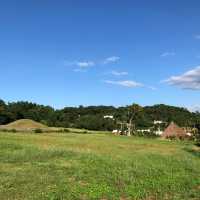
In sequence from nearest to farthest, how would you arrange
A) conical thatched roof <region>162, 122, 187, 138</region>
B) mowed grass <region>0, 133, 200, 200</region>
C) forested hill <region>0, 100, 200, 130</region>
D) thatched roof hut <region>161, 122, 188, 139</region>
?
mowed grass <region>0, 133, 200, 200</region> → thatched roof hut <region>161, 122, 188, 139</region> → conical thatched roof <region>162, 122, 187, 138</region> → forested hill <region>0, 100, 200, 130</region>

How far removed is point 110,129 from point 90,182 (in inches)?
4391

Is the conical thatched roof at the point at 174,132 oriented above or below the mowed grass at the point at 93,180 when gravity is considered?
above

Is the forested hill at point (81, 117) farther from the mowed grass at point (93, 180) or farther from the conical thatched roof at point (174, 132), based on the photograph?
the mowed grass at point (93, 180)

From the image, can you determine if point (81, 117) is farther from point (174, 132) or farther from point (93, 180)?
point (93, 180)

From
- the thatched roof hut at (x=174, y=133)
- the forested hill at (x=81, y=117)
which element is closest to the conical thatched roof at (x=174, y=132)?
the thatched roof hut at (x=174, y=133)

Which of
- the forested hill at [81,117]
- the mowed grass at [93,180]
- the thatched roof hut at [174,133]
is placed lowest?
the mowed grass at [93,180]

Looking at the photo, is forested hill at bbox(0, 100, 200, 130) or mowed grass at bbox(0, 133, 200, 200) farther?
forested hill at bbox(0, 100, 200, 130)

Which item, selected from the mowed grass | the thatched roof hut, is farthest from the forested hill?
the mowed grass

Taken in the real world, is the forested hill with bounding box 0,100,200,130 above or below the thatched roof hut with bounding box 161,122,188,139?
above

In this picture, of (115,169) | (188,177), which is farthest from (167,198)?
(115,169)

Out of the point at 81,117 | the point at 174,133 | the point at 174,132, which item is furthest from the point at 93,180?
the point at 81,117

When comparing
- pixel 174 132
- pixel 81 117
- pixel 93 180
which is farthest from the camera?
pixel 81 117

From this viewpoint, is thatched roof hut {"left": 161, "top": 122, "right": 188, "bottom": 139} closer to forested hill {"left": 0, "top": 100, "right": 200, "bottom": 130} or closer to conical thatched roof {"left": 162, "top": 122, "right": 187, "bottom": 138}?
conical thatched roof {"left": 162, "top": 122, "right": 187, "bottom": 138}

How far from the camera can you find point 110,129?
12669 cm
